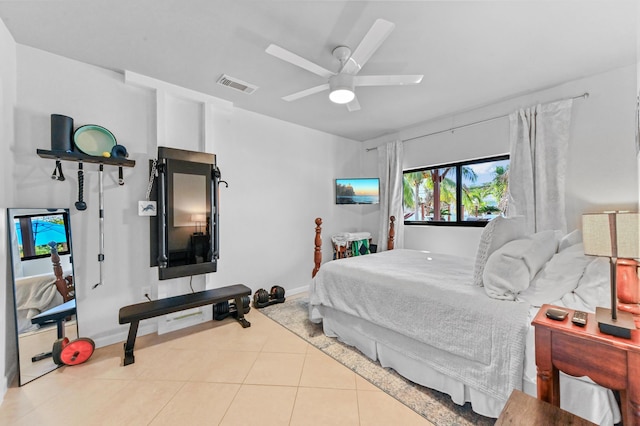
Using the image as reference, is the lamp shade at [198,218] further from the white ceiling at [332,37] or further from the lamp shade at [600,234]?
the lamp shade at [600,234]

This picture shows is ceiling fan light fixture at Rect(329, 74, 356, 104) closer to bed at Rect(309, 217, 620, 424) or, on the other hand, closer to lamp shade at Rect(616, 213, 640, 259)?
bed at Rect(309, 217, 620, 424)

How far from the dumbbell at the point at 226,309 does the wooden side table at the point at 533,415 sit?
2.49 metres

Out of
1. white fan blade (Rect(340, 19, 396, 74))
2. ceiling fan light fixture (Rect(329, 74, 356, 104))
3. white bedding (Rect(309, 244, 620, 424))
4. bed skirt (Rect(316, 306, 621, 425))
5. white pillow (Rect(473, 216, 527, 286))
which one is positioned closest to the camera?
bed skirt (Rect(316, 306, 621, 425))

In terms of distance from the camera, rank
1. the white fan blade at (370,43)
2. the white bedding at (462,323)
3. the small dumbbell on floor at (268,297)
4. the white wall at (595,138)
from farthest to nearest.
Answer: the small dumbbell on floor at (268,297) → the white wall at (595,138) → the white fan blade at (370,43) → the white bedding at (462,323)

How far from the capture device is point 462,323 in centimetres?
159

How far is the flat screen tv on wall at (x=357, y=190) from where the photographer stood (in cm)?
441

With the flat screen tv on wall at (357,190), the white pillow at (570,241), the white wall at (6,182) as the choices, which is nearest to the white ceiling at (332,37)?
the white wall at (6,182)

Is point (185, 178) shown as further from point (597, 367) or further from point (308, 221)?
point (597, 367)

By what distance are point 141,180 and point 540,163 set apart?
415 centimetres

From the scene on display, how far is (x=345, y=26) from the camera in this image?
1839 mm

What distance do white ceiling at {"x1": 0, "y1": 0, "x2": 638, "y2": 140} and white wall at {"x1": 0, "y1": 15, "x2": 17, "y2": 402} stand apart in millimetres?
202

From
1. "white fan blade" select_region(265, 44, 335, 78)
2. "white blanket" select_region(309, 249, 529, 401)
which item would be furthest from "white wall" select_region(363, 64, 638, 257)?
"white fan blade" select_region(265, 44, 335, 78)

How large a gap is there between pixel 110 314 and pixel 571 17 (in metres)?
4.37

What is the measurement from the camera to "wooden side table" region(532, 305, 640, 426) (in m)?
0.99
